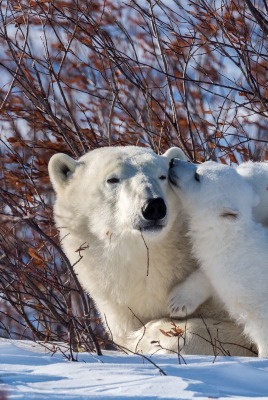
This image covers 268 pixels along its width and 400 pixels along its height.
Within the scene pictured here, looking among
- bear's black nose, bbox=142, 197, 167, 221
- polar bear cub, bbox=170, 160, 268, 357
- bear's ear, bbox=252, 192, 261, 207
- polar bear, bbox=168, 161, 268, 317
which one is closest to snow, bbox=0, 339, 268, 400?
polar bear cub, bbox=170, 160, 268, 357

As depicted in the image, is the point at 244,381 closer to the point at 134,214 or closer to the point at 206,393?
the point at 206,393

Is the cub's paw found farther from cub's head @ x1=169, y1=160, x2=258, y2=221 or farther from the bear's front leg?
cub's head @ x1=169, y1=160, x2=258, y2=221

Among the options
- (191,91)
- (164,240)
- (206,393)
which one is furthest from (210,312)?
(191,91)

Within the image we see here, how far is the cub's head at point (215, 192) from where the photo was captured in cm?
439

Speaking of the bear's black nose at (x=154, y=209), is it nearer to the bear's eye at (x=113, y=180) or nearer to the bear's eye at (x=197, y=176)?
the bear's eye at (x=197, y=176)

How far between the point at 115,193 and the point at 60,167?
0.55 metres

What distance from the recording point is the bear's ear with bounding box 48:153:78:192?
5023 mm

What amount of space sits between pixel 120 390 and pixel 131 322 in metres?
1.84

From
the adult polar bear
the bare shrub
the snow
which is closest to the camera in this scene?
the snow

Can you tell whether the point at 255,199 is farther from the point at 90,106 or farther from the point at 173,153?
the point at 90,106

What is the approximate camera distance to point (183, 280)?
465cm

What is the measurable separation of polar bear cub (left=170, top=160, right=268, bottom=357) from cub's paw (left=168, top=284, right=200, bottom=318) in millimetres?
20

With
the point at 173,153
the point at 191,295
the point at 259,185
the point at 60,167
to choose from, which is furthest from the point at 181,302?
the point at 60,167

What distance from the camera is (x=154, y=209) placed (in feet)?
14.2
